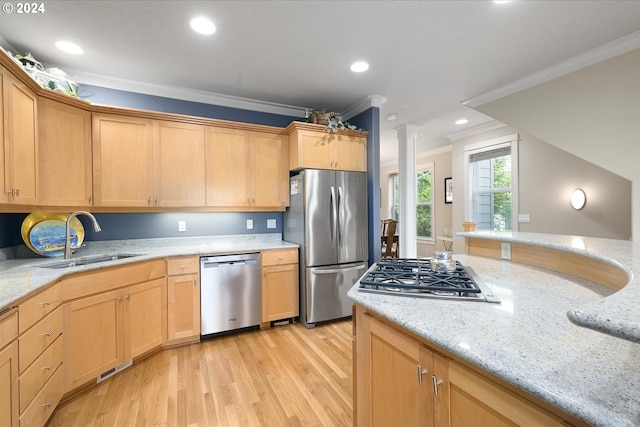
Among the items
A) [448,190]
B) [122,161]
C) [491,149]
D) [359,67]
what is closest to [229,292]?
[122,161]

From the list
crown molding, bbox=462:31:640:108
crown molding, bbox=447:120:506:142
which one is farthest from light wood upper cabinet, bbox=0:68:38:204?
crown molding, bbox=447:120:506:142

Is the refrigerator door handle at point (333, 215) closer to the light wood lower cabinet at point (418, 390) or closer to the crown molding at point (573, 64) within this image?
the light wood lower cabinet at point (418, 390)

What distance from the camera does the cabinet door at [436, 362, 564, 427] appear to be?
2.16 ft

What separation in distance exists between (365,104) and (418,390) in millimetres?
3111

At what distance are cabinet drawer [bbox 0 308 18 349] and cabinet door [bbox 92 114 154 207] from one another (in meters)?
1.44

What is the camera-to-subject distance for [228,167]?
3088mm

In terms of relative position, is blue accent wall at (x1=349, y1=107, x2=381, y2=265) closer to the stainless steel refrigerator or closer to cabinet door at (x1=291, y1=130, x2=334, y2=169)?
the stainless steel refrigerator

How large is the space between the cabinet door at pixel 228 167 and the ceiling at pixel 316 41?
0.52 m

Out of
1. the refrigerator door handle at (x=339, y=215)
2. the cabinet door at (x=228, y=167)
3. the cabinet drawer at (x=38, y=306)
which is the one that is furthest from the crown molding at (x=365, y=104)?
the cabinet drawer at (x=38, y=306)

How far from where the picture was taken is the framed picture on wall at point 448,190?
555 centimetres

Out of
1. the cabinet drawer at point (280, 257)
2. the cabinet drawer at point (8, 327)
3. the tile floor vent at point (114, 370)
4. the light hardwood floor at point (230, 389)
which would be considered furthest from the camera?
the cabinet drawer at point (280, 257)

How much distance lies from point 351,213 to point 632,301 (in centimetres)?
272

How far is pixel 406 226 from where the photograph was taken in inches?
159

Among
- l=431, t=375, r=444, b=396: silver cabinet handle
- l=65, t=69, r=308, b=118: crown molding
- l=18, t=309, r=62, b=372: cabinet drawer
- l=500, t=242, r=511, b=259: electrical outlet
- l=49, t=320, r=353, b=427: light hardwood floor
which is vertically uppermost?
l=65, t=69, r=308, b=118: crown molding
